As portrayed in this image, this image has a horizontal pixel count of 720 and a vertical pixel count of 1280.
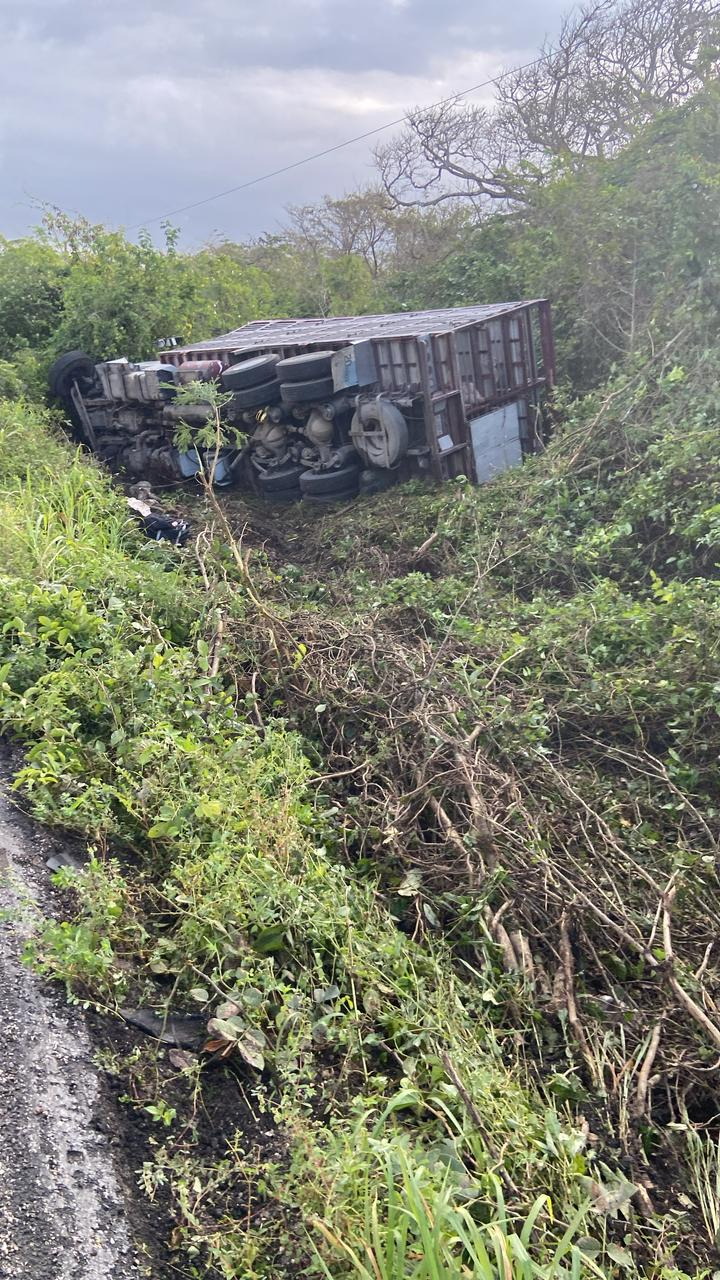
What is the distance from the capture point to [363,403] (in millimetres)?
8242

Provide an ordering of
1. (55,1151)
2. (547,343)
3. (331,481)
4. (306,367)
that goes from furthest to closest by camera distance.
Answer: (547,343) → (331,481) → (306,367) → (55,1151)

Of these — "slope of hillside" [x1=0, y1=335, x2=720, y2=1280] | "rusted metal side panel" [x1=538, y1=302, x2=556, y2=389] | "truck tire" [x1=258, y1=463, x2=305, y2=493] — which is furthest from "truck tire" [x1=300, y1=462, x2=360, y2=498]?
"rusted metal side panel" [x1=538, y1=302, x2=556, y2=389]

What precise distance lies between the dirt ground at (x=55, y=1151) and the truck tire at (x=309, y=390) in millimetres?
6192

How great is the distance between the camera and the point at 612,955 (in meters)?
3.29

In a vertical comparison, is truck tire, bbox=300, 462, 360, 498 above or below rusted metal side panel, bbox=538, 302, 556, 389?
below

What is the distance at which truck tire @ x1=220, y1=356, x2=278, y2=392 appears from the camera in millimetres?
8758

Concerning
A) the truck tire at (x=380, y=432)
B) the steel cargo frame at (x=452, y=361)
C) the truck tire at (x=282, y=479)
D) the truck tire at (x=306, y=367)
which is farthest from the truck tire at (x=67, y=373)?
the truck tire at (x=380, y=432)

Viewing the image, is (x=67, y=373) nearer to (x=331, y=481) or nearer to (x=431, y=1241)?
(x=331, y=481)

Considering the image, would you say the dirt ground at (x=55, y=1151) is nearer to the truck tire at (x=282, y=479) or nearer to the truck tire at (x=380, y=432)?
the truck tire at (x=380, y=432)

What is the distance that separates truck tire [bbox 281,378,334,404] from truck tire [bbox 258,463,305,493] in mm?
758

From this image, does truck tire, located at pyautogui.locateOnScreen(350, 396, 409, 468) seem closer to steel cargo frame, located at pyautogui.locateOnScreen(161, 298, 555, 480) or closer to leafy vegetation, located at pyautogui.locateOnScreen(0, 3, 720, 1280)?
steel cargo frame, located at pyautogui.locateOnScreen(161, 298, 555, 480)

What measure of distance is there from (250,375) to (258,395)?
0.68 ft

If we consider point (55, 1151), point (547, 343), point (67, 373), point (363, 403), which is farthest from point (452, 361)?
point (55, 1151)

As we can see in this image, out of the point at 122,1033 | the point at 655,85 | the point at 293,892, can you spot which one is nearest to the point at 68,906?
the point at 122,1033
